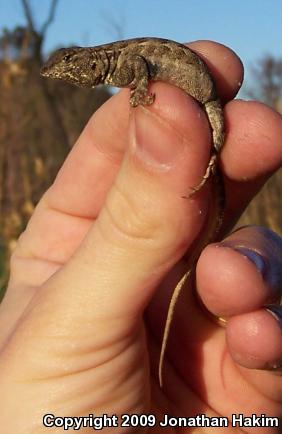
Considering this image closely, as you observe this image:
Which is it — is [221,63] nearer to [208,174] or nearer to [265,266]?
[208,174]

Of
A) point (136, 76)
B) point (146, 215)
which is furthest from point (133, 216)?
point (136, 76)

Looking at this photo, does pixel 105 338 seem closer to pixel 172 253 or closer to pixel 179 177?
pixel 172 253

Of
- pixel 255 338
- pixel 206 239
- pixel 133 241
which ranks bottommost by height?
pixel 255 338

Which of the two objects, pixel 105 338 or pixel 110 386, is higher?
pixel 105 338

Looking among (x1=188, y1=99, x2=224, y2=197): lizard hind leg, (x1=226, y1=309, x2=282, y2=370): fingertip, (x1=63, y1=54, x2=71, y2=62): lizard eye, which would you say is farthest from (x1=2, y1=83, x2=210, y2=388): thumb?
(x1=63, y1=54, x2=71, y2=62): lizard eye

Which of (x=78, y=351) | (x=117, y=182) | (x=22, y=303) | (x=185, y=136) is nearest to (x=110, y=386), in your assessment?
(x=78, y=351)

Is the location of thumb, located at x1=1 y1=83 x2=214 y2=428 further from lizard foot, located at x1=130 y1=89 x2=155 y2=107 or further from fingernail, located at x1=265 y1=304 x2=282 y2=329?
fingernail, located at x1=265 y1=304 x2=282 y2=329

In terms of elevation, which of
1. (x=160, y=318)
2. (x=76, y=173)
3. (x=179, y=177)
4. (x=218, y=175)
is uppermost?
(x=179, y=177)

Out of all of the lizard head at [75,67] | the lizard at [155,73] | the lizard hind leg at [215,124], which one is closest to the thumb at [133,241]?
the lizard at [155,73]
